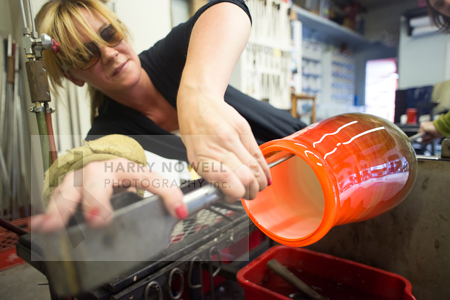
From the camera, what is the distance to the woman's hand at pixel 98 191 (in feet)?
0.78

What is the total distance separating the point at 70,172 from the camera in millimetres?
298

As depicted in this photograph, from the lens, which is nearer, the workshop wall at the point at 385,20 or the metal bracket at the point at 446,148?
the metal bracket at the point at 446,148

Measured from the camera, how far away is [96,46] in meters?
0.42

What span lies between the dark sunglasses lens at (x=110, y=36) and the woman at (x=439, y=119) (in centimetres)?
90

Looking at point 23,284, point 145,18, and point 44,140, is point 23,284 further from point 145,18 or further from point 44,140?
point 145,18

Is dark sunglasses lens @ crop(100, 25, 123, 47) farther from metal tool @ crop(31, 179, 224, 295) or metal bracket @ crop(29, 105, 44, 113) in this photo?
metal tool @ crop(31, 179, 224, 295)

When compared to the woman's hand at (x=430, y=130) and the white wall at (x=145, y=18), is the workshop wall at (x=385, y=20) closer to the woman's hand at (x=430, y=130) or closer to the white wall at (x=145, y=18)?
the woman's hand at (x=430, y=130)

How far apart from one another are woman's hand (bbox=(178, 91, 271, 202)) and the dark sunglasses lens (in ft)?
0.75

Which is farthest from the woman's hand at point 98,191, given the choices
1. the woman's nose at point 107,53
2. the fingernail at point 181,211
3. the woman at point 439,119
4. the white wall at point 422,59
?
the white wall at point 422,59

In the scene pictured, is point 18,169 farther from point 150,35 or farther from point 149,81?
point 150,35

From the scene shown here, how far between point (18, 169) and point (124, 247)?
279 millimetres

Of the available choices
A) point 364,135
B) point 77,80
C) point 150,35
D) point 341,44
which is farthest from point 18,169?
point 341,44

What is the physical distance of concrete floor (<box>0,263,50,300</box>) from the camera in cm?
42

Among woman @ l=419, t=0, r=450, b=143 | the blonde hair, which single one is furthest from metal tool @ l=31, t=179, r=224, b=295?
woman @ l=419, t=0, r=450, b=143
